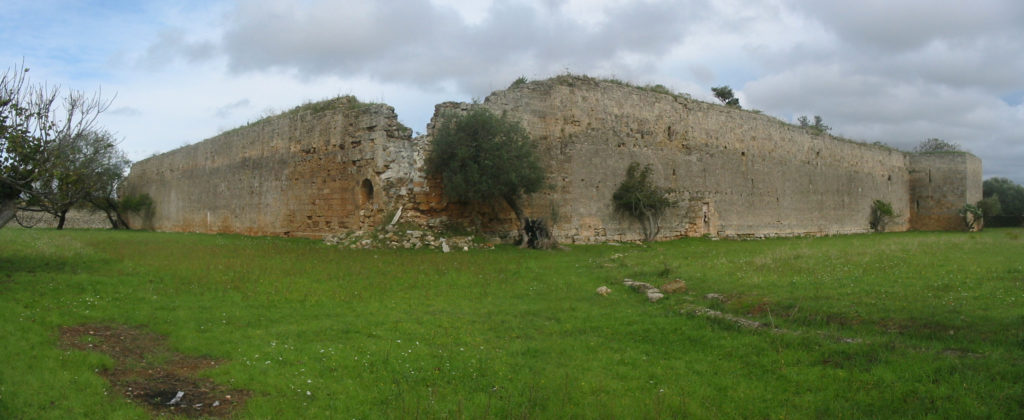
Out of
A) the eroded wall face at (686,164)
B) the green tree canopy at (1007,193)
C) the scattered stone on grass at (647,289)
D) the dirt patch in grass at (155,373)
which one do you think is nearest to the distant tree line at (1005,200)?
the green tree canopy at (1007,193)

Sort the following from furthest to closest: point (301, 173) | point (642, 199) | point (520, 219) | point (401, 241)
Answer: point (642, 199) → point (301, 173) → point (520, 219) → point (401, 241)

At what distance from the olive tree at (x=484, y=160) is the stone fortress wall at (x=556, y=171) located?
101 cm

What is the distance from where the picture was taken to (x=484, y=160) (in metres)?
16.6

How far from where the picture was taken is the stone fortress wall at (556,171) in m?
18.3

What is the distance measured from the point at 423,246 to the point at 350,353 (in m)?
9.78

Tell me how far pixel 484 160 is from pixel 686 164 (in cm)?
986

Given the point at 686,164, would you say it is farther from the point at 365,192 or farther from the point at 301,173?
the point at 301,173

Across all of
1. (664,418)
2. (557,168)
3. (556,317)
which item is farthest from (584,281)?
(557,168)

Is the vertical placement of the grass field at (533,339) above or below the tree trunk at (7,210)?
below

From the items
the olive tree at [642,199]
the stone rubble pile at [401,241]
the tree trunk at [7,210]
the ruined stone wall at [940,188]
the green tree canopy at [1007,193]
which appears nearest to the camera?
the tree trunk at [7,210]

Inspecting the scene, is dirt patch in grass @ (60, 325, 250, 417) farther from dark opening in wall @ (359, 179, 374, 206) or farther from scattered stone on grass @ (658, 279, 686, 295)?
dark opening in wall @ (359, 179, 374, 206)

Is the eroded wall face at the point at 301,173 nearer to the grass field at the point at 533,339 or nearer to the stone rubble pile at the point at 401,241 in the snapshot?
the stone rubble pile at the point at 401,241

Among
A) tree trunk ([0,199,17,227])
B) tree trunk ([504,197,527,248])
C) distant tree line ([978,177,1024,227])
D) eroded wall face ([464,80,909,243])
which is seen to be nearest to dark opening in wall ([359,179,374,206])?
tree trunk ([504,197,527,248])

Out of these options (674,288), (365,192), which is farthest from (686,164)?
(674,288)
